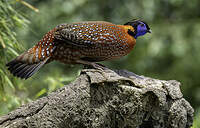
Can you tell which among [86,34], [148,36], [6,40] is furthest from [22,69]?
[148,36]

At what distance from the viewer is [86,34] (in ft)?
12.2

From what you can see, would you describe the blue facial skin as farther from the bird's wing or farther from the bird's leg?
the bird's leg

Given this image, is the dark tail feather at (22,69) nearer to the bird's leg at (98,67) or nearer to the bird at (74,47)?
the bird at (74,47)

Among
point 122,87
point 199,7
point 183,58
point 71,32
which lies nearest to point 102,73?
point 122,87

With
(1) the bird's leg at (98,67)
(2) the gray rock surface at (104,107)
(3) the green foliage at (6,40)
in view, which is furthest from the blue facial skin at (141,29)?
(3) the green foliage at (6,40)

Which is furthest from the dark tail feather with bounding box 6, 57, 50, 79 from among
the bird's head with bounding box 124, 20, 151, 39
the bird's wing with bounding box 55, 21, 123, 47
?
the bird's head with bounding box 124, 20, 151, 39

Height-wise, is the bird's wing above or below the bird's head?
below

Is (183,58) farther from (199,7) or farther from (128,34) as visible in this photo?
(128,34)

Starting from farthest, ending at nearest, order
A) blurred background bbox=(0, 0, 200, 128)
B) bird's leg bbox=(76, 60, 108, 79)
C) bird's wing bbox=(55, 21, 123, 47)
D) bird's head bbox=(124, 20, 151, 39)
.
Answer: blurred background bbox=(0, 0, 200, 128) → bird's head bbox=(124, 20, 151, 39) → bird's wing bbox=(55, 21, 123, 47) → bird's leg bbox=(76, 60, 108, 79)

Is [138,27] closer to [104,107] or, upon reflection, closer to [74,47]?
[74,47]

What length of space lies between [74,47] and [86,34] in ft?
0.52

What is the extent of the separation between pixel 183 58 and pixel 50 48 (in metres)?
6.58

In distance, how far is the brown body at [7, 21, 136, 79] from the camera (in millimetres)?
3703

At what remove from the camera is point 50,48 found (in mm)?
3752
